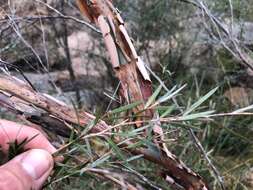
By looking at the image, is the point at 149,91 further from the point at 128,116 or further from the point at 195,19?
the point at 195,19

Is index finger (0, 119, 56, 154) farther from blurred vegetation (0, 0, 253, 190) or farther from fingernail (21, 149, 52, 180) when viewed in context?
blurred vegetation (0, 0, 253, 190)

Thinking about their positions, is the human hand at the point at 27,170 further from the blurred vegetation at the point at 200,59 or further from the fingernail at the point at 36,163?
the blurred vegetation at the point at 200,59

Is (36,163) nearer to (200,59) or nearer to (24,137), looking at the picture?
(24,137)

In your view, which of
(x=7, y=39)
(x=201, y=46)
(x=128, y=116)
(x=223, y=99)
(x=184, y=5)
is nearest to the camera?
(x=128, y=116)

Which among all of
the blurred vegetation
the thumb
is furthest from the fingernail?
the blurred vegetation

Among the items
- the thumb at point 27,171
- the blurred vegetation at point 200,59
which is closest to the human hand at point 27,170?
the thumb at point 27,171

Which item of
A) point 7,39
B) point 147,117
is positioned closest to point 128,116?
point 147,117

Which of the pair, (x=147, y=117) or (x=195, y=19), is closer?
(x=147, y=117)

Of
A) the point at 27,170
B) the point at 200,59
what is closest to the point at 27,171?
the point at 27,170
